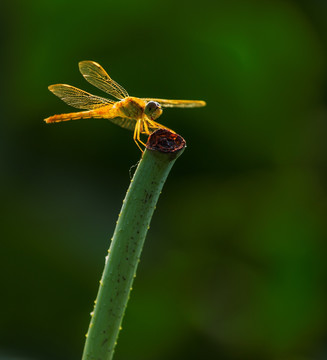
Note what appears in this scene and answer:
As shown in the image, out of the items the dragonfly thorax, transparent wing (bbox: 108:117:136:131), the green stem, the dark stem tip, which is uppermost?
transparent wing (bbox: 108:117:136:131)

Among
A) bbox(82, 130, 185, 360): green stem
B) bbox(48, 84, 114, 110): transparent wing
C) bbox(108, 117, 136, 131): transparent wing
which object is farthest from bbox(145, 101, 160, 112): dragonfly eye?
bbox(82, 130, 185, 360): green stem

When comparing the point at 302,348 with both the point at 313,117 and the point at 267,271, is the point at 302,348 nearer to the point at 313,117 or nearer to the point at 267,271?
the point at 267,271

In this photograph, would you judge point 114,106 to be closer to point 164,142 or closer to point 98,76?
point 98,76

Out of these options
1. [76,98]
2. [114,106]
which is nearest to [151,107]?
[114,106]

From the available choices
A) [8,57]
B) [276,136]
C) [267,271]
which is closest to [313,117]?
[276,136]

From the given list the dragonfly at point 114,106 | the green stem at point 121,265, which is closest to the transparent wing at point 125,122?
the dragonfly at point 114,106

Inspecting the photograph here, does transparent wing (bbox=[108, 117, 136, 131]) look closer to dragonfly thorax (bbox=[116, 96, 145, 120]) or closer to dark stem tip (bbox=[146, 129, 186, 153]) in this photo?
dragonfly thorax (bbox=[116, 96, 145, 120])
